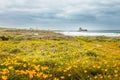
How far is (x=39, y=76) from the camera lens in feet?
23.7

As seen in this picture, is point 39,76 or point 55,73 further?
point 55,73

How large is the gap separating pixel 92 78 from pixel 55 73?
49.8 inches

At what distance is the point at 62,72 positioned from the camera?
866 centimetres

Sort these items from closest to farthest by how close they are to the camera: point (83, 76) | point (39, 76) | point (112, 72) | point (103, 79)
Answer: point (39, 76) < point (103, 79) < point (83, 76) < point (112, 72)

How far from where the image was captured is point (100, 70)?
9.64 meters

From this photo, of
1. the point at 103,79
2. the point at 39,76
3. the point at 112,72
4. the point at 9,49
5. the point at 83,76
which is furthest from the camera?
the point at 9,49

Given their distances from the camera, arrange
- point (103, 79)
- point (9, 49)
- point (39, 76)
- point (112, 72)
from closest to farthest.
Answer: point (39, 76) < point (103, 79) < point (112, 72) < point (9, 49)

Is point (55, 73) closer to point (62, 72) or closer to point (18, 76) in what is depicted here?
point (62, 72)

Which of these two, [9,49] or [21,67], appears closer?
[21,67]

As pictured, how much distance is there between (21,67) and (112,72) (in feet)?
10.7

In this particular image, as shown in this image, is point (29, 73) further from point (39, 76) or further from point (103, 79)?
point (103, 79)

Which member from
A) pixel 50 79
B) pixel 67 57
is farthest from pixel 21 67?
pixel 67 57

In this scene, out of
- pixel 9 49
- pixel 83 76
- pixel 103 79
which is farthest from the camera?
pixel 9 49

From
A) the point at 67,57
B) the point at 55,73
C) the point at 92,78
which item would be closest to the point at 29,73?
the point at 55,73
